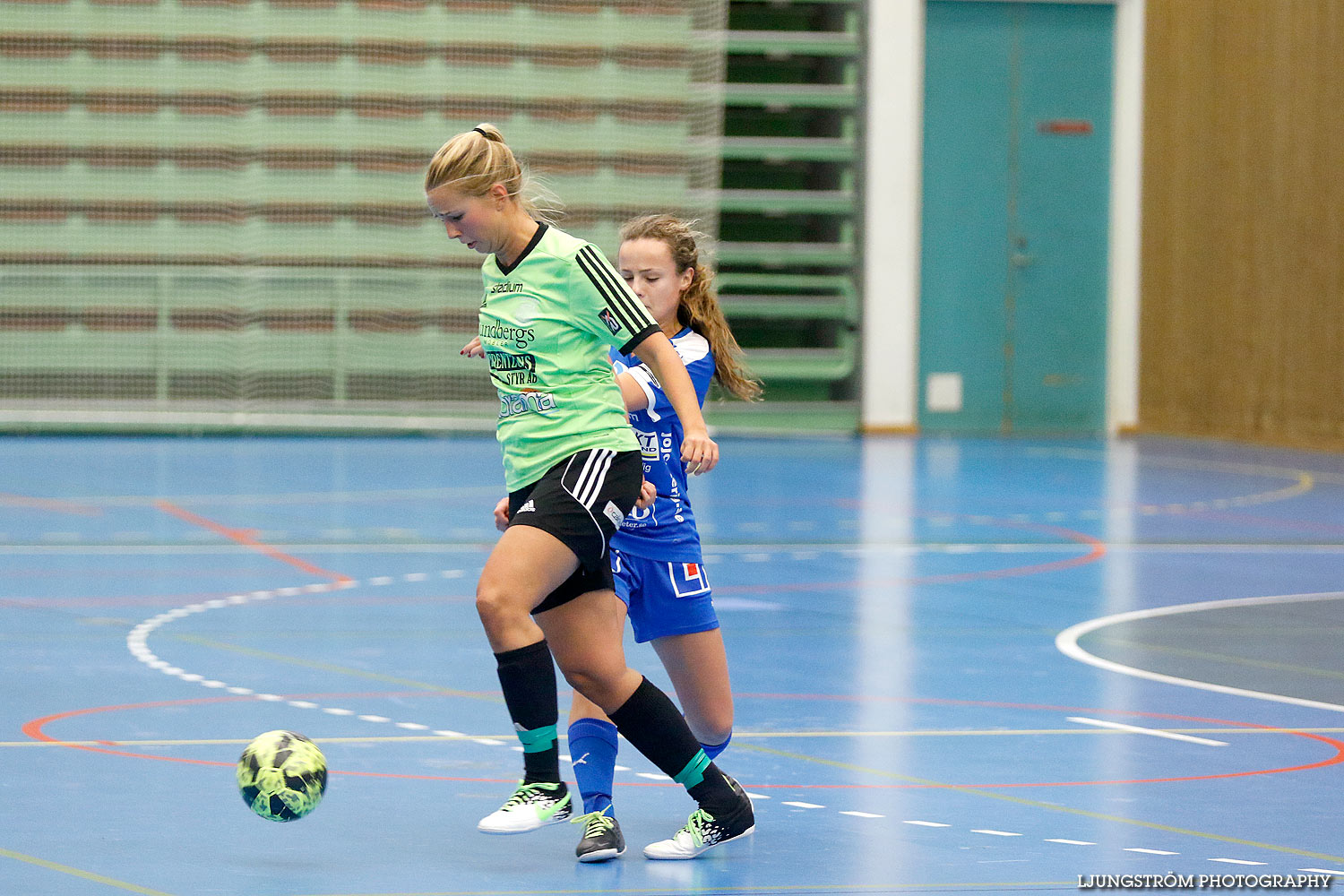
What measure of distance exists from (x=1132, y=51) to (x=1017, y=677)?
13814mm

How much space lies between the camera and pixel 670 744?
3852mm

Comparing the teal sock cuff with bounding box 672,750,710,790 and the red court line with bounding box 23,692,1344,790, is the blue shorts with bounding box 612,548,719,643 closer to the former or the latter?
the teal sock cuff with bounding box 672,750,710,790

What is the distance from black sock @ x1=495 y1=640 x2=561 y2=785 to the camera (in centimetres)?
383

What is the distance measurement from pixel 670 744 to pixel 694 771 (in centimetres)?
8

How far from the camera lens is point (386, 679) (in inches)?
232

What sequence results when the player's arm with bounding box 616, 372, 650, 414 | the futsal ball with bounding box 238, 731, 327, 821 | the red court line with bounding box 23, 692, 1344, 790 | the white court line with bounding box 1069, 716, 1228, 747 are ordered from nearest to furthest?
the futsal ball with bounding box 238, 731, 327, 821, the player's arm with bounding box 616, 372, 650, 414, the red court line with bounding box 23, 692, 1344, 790, the white court line with bounding box 1069, 716, 1228, 747

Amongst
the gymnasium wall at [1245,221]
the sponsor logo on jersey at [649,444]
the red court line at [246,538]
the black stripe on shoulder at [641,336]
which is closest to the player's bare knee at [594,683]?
the sponsor logo on jersey at [649,444]

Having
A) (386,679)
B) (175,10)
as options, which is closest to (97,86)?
(175,10)

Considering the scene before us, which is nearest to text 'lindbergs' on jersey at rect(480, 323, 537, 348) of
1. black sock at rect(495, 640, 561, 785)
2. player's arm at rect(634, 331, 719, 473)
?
player's arm at rect(634, 331, 719, 473)

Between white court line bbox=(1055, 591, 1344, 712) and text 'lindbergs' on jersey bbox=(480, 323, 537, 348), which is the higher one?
text 'lindbergs' on jersey bbox=(480, 323, 537, 348)

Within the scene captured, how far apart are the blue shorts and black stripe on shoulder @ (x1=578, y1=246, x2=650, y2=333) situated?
1.70 feet

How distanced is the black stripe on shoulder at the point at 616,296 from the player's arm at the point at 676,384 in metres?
0.05

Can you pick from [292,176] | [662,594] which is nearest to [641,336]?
[662,594]

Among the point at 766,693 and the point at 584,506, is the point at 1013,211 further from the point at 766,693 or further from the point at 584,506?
the point at 584,506
